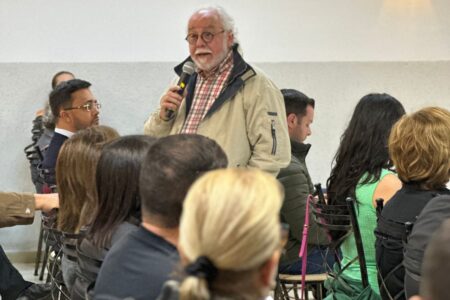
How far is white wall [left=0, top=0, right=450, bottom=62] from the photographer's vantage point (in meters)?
5.89

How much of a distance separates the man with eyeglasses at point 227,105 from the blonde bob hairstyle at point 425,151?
84cm

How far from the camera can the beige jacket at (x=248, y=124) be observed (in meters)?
3.24

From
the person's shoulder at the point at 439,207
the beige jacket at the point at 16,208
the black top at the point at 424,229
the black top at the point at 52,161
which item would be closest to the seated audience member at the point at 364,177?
the black top at the point at 424,229

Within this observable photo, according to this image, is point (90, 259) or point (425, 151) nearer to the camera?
point (90, 259)

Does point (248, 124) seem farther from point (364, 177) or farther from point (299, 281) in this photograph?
point (299, 281)

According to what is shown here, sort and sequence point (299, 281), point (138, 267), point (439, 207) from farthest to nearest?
point (299, 281), point (439, 207), point (138, 267)

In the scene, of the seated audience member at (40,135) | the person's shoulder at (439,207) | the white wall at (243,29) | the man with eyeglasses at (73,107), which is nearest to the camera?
the person's shoulder at (439,207)

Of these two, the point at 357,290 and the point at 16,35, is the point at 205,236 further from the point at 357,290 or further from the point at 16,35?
the point at 16,35

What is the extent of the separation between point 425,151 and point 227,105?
1071mm

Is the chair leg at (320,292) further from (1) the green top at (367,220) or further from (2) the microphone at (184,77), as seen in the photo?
(2) the microphone at (184,77)

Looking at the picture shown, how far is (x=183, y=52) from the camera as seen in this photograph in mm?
5973

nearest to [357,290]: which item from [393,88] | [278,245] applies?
[278,245]

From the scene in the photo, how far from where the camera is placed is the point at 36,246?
240 inches

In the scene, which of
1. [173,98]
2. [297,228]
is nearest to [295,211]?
[297,228]
